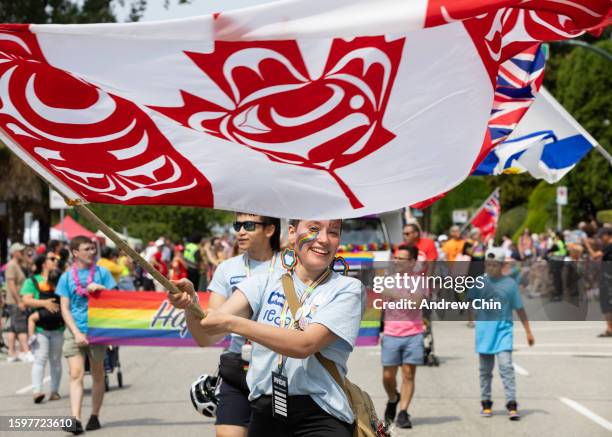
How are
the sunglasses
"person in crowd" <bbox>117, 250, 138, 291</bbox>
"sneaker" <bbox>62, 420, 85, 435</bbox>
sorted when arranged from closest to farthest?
the sunglasses, "sneaker" <bbox>62, 420, 85, 435</bbox>, "person in crowd" <bbox>117, 250, 138, 291</bbox>

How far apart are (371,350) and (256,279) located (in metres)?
13.3

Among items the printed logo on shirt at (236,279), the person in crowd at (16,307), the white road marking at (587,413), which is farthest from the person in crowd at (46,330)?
the printed logo on shirt at (236,279)

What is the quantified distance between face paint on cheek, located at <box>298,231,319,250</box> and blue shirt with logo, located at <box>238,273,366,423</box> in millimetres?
170

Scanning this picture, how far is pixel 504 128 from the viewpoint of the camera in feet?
26.7

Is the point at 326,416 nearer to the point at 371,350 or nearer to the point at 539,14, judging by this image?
the point at 539,14

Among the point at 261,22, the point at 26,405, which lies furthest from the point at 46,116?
the point at 26,405

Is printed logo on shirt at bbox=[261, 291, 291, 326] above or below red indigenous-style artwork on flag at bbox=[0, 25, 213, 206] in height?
below

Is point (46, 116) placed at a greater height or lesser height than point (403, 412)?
greater

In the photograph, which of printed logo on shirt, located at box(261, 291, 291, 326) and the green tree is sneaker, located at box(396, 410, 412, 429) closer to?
printed logo on shirt, located at box(261, 291, 291, 326)

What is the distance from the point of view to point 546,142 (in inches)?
428

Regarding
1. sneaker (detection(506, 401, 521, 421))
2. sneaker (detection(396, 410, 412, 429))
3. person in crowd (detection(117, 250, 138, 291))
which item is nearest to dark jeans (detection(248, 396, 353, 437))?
sneaker (detection(396, 410, 412, 429))

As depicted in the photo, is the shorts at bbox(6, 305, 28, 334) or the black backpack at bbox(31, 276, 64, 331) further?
the shorts at bbox(6, 305, 28, 334)

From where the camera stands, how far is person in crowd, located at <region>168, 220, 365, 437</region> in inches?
193

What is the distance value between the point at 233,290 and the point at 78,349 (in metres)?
4.91
